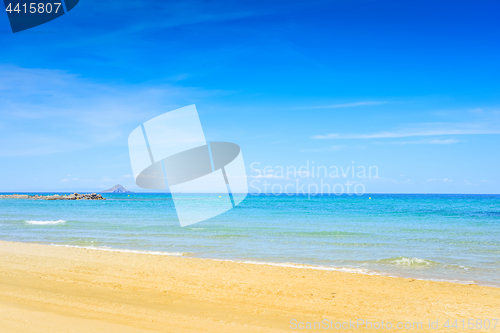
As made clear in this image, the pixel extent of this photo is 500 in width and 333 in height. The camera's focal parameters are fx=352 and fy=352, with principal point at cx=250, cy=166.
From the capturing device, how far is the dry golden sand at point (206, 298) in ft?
18.1

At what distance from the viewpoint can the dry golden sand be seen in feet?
18.1

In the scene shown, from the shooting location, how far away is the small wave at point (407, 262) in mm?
11188

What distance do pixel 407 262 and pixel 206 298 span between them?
24.3ft

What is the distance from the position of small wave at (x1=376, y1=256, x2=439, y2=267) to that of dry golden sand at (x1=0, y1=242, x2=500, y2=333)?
2.46 meters

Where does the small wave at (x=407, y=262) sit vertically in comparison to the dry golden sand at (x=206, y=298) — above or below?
below

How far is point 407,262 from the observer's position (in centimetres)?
1142

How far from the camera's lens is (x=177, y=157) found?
37.2ft

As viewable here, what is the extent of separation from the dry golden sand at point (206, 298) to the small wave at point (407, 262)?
2.46 m

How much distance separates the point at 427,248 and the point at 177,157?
10.7 m

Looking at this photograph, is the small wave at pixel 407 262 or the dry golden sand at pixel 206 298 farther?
the small wave at pixel 407 262

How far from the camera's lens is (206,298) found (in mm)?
7055

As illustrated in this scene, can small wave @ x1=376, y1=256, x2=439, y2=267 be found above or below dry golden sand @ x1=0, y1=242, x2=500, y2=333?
below

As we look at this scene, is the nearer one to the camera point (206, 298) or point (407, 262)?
point (206, 298)

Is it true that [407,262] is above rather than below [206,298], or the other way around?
below
